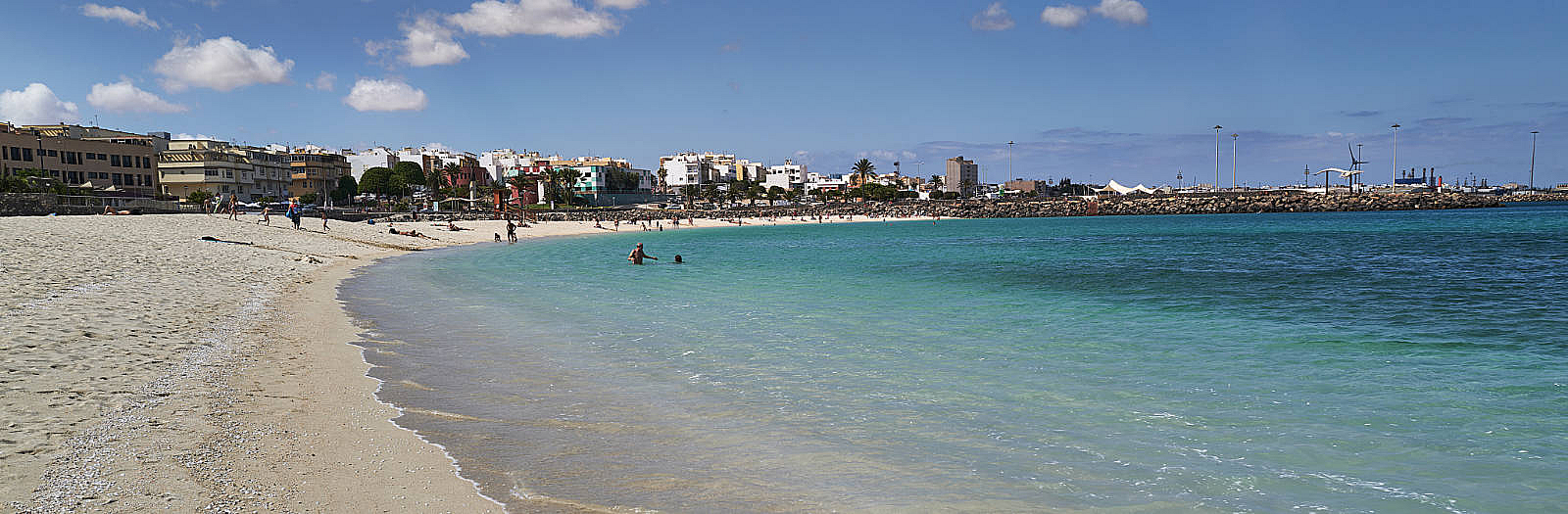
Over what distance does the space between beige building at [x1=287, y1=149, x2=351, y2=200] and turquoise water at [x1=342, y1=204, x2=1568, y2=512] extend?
106880 mm

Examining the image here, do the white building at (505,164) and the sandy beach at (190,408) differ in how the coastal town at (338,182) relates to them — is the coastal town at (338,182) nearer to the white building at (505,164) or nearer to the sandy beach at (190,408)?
the white building at (505,164)

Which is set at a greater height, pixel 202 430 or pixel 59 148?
pixel 59 148

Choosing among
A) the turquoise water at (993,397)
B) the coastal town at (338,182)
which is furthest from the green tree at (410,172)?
the turquoise water at (993,397)

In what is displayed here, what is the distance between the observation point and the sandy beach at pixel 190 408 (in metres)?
5.31

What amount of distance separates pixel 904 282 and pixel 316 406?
18.2m

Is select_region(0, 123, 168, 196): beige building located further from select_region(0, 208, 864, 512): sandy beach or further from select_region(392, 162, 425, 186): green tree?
select_region(0, 208, 864, 512): sandy beach

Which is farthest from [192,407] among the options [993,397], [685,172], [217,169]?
[685,172]

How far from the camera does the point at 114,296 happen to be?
1379 cm

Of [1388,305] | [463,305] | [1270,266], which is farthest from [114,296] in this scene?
[1270,266]

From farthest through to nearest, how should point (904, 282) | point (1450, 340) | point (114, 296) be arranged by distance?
point (904, 282) → point (114, 296) → point (1450, 340)

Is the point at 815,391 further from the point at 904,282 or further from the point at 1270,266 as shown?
the point at 1270,266

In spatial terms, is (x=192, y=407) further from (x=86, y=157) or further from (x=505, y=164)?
(x=505, y=164)

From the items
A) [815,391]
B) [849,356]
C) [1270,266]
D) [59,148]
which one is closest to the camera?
[815,391]

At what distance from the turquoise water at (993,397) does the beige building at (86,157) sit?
238 ft
